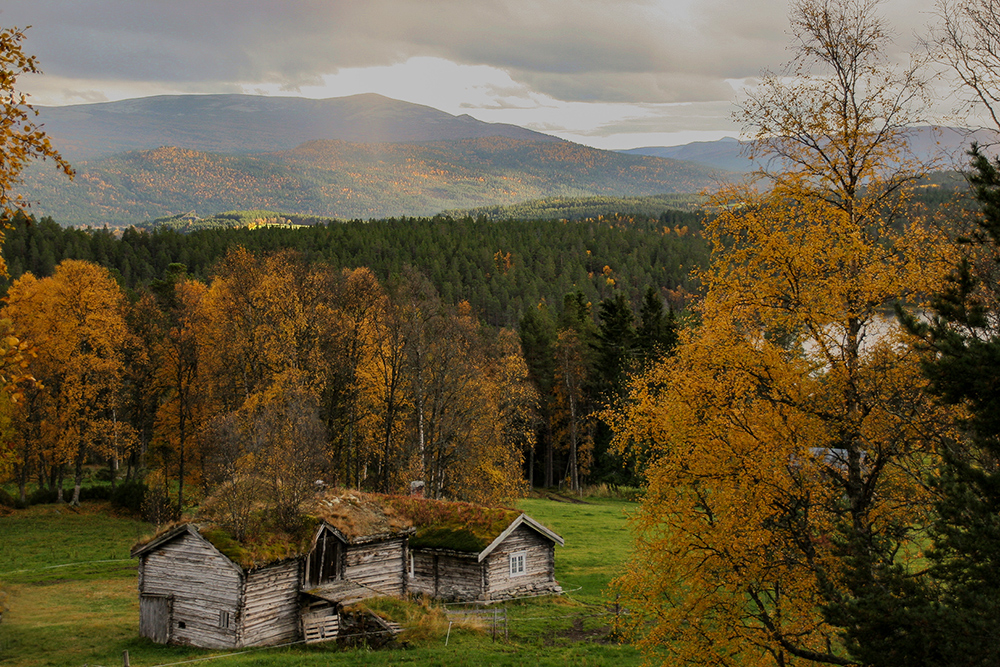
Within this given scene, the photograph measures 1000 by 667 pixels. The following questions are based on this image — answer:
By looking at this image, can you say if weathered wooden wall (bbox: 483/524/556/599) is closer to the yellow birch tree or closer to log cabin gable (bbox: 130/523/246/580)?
log cabin gable (bbox: 130/523/246/580)

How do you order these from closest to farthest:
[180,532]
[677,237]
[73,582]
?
[180,532] → [73,582] → [677,237]

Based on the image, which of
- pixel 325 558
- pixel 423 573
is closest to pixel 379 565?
pixel 325 558

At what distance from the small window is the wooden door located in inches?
544

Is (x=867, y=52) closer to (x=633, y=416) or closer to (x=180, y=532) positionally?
(x=633, y=416)

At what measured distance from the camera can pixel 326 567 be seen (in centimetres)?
2725

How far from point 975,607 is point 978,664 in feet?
2.36

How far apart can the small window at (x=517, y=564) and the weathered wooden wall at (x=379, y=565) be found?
16.3ft

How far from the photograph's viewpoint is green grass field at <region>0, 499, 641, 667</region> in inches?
902

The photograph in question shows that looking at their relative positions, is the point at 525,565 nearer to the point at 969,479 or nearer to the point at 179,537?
the point at 179,537

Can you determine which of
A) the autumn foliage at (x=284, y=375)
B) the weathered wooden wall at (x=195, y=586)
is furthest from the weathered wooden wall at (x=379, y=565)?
the autumn foliage at (x=284, y=375)

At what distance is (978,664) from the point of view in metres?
8.92

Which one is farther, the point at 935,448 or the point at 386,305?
the point at 386,305

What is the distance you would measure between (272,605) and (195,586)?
279cm

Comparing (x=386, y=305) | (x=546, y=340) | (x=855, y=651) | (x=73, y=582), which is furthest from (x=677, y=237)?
(x=855, y=651)
